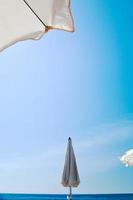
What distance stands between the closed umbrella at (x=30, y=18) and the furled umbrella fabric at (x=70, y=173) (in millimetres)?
9068

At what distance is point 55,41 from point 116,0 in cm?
391

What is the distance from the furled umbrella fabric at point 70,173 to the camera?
37.4 ft

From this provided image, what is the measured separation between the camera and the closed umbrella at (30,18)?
250 centimetres

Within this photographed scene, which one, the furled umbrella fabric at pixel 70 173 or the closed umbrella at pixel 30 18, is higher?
the closed umbrella at pixel 30 18

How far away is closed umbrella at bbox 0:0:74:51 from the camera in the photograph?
8.20 feet

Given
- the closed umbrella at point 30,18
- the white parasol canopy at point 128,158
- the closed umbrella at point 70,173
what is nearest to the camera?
the closed umbrella at point 30,18

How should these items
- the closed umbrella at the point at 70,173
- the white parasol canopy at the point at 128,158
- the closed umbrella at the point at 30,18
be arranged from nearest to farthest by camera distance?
the closed umbrella at the point at 30,18
the white parasol canopy at the point at 128,158
the closed umbrella at the point at 70,173

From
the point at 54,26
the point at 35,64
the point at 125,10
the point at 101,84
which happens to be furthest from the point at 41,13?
the point at 101,84

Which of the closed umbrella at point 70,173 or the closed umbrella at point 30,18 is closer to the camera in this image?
the closed umbrella at point 30,18

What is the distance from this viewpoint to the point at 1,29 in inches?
108

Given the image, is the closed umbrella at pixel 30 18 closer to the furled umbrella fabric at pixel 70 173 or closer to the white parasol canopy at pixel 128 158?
the white parasol canopy at pixel 128 158

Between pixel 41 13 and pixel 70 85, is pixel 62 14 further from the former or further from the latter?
pixel 70 85

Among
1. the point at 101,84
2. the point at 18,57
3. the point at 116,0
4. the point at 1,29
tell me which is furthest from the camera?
the point at 101,84

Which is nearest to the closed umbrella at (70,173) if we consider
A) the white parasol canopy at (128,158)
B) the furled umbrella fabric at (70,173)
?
the furled umbrella fabric at (70,173)
